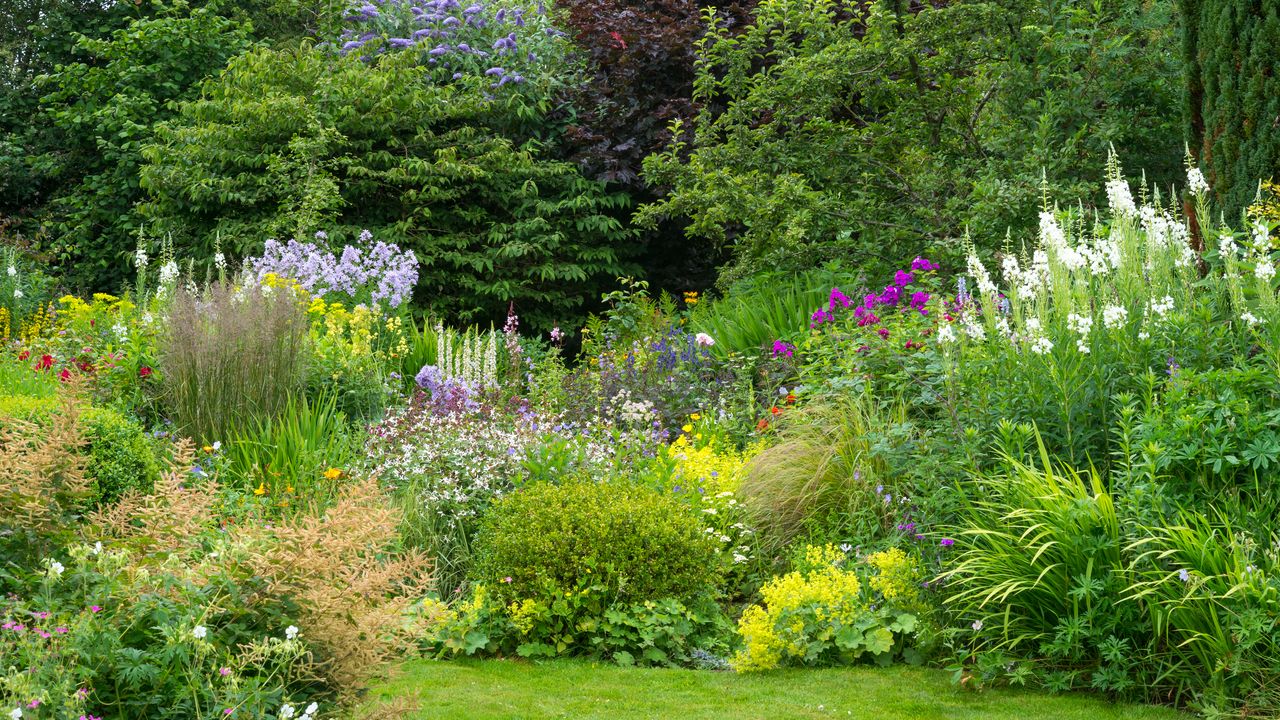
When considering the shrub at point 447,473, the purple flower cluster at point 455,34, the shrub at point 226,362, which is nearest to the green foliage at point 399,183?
the purple flower cluster at point 455,34

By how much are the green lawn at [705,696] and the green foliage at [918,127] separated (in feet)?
14.7

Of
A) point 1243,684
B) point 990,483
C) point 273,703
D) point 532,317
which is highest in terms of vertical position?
point 532,317

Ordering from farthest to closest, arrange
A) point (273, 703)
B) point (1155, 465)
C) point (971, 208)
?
point (971, 208), point (1155, 465), point (273, 703)

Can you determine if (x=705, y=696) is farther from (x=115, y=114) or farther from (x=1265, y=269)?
(x=115, y=114)

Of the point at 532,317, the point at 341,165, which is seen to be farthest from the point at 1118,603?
the point at 341,165

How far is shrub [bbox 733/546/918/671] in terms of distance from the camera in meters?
4.96

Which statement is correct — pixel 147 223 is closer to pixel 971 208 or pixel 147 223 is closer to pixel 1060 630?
pixel 971 208

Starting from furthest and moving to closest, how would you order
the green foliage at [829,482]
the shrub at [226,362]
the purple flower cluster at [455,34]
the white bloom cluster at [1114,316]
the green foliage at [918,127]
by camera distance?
the purple flower cluster at [455,34], the green foliage at [918,127], the shrub at [226,362], the green foliage at [829,482], the white bloom cluster at [1114,316]

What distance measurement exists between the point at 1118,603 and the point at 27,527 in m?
3.77

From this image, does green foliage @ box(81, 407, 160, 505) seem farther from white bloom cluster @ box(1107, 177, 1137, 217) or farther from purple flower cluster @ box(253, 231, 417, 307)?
white bloom cluster @ box(1107, 177, 1137, 217)

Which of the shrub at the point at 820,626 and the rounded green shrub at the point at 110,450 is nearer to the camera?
the shrub at the point at 820,626

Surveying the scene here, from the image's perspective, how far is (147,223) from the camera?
13.2 metres

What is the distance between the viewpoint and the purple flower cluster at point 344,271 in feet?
31.8

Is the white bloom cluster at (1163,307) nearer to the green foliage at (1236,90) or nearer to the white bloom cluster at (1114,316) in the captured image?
the white bloom cluster at (1114,316)
